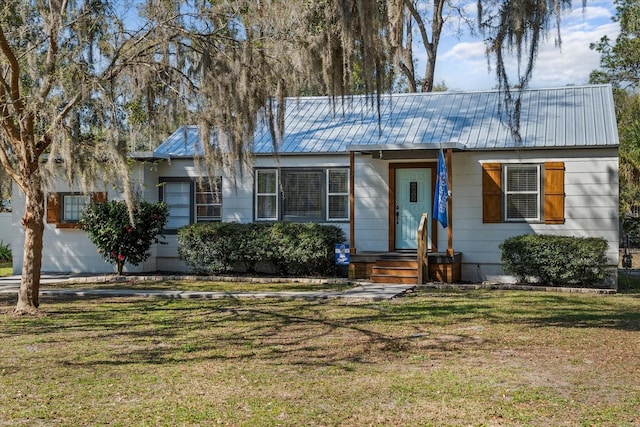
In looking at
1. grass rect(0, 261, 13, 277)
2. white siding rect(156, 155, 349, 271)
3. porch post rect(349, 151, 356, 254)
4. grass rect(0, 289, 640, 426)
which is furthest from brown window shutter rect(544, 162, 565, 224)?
grass rect(0, 261, 13, 277)

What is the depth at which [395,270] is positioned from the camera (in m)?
14.0

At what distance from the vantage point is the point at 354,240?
1492 centimetres

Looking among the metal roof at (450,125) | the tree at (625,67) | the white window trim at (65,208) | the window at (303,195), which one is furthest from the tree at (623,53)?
the white window trim at (65,208)

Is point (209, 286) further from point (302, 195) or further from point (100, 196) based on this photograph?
point (100, 196)

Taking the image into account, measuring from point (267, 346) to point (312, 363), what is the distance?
100 cm

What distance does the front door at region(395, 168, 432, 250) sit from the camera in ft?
Answer: 49.7

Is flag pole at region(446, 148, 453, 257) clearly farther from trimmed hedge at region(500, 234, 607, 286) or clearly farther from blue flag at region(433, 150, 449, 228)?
trimmed hedge at region(500, 234, 607, 286)

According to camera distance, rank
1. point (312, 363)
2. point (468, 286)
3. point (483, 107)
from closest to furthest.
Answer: point (312, 363) → point (468, 286) → point (483, 107)

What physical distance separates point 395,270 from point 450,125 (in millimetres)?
3607

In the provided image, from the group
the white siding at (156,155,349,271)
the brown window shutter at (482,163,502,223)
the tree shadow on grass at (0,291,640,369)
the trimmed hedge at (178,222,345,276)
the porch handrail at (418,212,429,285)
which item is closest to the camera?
the tree shadow on grass at (0,291,640,369)

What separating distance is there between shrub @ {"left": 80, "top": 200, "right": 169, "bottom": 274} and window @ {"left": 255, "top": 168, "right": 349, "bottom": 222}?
2318 millimetres

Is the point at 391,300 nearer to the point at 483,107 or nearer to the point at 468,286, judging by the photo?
the point at 468,286

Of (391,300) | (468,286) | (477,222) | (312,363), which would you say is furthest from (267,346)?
(477,222)

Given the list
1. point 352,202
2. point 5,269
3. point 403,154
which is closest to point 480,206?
point 403,154
